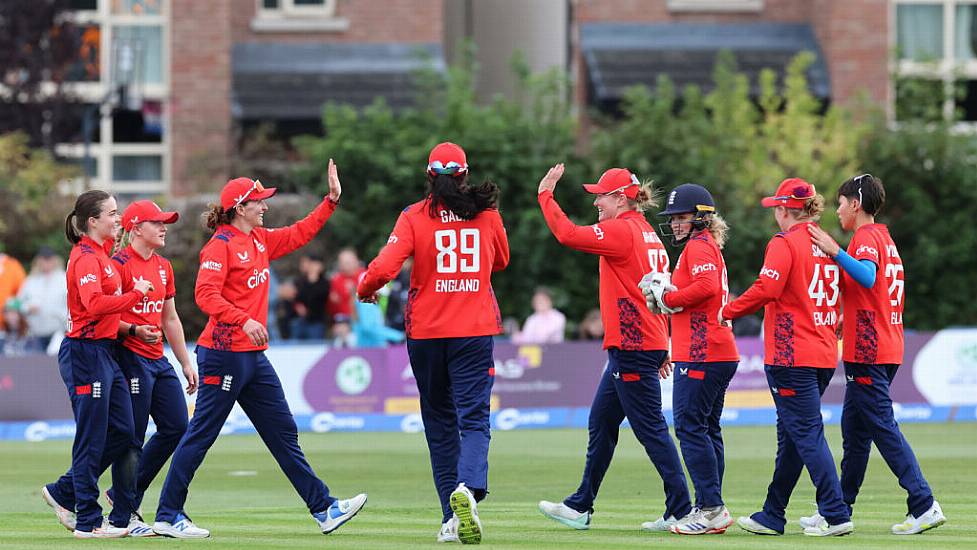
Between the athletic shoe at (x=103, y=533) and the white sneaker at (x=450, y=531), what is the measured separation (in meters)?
1.92

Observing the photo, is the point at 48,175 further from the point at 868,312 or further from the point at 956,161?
the point at 868,312

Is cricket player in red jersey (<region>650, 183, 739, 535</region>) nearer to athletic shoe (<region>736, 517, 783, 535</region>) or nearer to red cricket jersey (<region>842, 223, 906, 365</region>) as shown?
athletic shoe (<region>736, 517, 783, 535</region>)

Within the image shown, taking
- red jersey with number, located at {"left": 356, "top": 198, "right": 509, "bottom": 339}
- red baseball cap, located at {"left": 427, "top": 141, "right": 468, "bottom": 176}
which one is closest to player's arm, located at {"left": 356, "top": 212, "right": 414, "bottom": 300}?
red jersey with number, located at {"left": 356, "top": 198, "right": 509, "bottom": 339}

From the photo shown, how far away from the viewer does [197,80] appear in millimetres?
27016

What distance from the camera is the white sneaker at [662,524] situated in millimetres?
9586

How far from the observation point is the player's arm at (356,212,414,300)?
8883 mm

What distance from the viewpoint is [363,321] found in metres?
20.1

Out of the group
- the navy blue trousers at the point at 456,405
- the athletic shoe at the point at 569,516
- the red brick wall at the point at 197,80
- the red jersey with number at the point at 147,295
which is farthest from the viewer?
the red brick wall at the point at 197,80

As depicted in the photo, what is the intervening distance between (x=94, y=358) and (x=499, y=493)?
13.2 ft

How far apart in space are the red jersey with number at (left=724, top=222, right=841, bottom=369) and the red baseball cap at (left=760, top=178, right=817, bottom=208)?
5.6 inches

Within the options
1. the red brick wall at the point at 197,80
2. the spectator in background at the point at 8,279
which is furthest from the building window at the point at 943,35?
the spectator in background at the point at 8,279

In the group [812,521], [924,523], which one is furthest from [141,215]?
[924,523]

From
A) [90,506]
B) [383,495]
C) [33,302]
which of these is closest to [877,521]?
[383,495]

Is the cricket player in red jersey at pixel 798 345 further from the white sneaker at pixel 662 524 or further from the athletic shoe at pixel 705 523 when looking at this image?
the white sneaker at pixel 662 524
